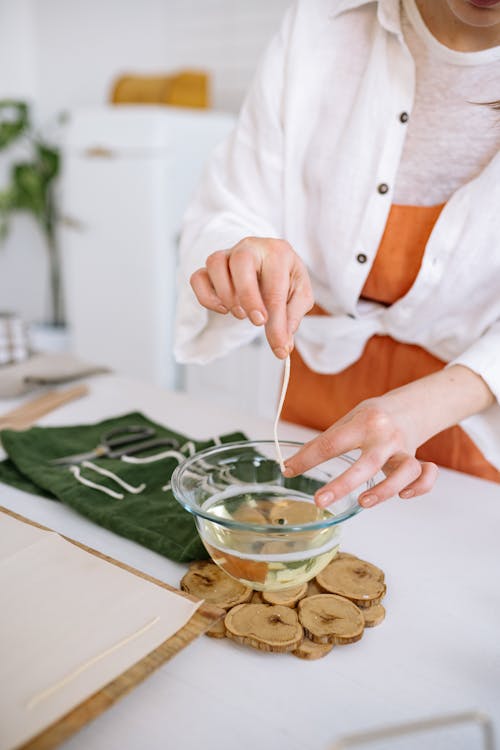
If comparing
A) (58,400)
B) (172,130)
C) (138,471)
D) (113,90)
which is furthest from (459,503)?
(113,90)

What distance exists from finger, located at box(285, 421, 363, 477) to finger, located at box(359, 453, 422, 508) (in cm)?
4

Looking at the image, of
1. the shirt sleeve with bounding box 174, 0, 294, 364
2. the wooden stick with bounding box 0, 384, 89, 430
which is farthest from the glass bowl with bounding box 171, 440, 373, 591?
the wooden stick with bounding box 0, 384, 89, 430

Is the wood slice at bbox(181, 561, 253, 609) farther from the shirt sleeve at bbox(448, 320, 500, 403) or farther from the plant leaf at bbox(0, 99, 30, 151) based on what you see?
the plant leaf at bbox(0, 99, 30, 151)

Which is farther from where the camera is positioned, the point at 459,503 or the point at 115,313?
the point at 115,313

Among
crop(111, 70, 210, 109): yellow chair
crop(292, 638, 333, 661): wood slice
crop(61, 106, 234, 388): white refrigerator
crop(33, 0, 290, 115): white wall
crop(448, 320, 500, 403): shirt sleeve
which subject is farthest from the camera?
crop(33, 0, 290, 115): white wall

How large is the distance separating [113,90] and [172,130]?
22.8 inches

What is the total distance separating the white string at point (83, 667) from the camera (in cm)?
50

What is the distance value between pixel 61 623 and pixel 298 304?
37 centimetres

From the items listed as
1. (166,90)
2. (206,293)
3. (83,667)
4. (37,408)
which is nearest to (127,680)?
(83,667)

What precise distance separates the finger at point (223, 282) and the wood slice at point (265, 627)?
0.28 m

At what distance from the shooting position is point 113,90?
9.52ft

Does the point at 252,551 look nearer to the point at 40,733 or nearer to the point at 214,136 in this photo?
the point at 40,733

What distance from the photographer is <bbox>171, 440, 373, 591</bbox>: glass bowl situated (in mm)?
609

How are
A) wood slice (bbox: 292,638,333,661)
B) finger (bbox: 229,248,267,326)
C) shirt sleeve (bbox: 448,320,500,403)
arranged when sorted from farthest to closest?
1. shirt sleeve (bbox: 448,320,500,403)
2. finger (bbox: 229,248,267,326)
3. wood slice (bbox: 292,638,333,661)
